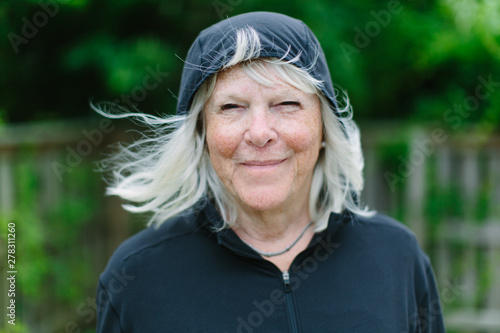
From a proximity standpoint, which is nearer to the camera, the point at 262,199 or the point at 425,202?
the point at 262,199

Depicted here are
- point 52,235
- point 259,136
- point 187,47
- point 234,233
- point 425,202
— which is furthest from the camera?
point 425,202

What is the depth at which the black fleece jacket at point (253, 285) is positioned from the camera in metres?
1.60

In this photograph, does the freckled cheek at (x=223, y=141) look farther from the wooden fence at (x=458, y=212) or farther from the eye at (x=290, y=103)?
the wooden fence at (x=458, y=212)

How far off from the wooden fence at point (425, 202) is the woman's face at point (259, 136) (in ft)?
8.46

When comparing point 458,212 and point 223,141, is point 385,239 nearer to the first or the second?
point 223,141

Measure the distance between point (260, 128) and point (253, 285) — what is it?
0.53m

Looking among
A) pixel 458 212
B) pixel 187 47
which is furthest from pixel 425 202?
pixel 187 47

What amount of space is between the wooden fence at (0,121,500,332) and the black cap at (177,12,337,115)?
249 centimetres

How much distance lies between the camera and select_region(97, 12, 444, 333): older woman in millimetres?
1592

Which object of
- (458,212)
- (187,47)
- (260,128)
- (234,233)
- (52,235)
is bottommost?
(458,212)

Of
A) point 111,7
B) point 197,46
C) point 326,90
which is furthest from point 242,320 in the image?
point 111,7

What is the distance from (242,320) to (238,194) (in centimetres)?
42

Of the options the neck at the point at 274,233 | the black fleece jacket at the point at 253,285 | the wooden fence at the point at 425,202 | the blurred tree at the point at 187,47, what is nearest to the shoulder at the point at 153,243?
the black fleece jacket at the point at 253,285

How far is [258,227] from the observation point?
180 cm
